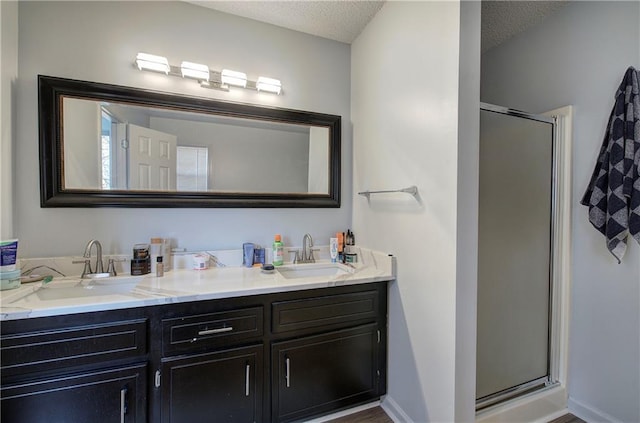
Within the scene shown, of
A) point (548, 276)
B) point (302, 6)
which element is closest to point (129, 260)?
point (302, 6)

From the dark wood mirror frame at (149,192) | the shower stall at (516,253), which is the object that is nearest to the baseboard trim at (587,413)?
the shower stall at (516,253)

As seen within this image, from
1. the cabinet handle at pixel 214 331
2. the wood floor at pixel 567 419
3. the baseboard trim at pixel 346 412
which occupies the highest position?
the cabinet handle at pixel 214 331

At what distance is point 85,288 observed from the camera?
1.46m

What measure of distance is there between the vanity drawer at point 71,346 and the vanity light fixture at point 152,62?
1.46 m

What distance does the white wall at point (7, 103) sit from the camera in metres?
1.35

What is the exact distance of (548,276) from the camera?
178 cm

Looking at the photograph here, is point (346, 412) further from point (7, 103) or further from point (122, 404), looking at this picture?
point (7, 103)

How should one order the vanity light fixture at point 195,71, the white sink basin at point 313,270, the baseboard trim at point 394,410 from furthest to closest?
1. the white sink basin at point 313,270
2. the vanity light fixture at point 195,71
3. the baseboard trim at point 394,410

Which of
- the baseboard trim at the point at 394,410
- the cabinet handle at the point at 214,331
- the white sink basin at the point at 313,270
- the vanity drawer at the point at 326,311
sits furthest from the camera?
the white sink basin at the point at 313,270

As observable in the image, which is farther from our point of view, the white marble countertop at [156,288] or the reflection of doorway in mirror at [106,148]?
the reflection of doorway in mirror at [106,148]

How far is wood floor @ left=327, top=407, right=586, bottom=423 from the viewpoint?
1.62 meters

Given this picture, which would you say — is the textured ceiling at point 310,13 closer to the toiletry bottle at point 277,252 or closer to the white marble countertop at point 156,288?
the toiletry bottle at point 277,252

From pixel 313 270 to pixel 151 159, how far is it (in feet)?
4.20

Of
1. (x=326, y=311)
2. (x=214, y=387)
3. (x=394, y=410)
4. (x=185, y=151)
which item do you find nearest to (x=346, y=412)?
(x=394, y=410)
